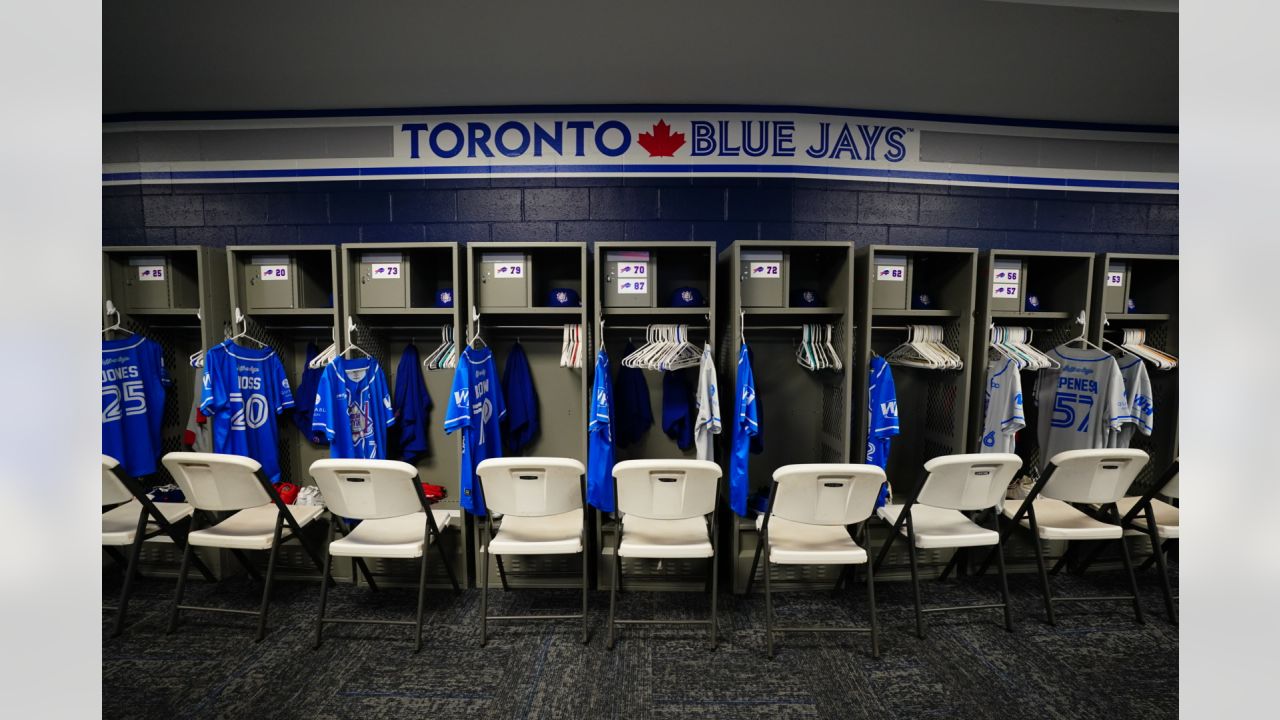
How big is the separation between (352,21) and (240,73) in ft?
3.01

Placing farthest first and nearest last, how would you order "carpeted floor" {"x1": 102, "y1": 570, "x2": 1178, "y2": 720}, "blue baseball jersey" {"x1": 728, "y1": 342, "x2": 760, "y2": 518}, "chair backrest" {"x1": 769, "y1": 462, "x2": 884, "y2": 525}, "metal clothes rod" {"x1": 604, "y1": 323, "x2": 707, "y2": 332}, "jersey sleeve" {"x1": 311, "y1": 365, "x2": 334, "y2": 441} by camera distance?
"metal clothes rod" {"x1": 604, "y1": 323, "x2": 707, "y2": 332}, "jersey sleeve" {"x1": 311, "y1": 365, "x2": 334, "y2": 441}, "blue baseball jersey" {"x1": 728, "y1": 342, "x2": 760, "y2": 518}, "chair backrest" {"x1": 769, "y1": 462, "x2": 884, "y2": 525}, "carpeted floor" {"x1": 102, "y1": 570, "x2": 1178, "y2": 720}

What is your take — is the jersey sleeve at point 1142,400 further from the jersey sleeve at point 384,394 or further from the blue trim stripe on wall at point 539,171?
the jersey sleeve at point 384,394

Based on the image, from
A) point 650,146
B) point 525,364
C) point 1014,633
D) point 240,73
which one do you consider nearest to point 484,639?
point 525,364

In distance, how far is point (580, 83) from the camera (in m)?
3.00

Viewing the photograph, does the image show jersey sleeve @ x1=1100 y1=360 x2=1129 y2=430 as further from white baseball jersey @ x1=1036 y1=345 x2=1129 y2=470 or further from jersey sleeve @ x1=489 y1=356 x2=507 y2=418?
jersey sleeve @ x1=489 y1=356 x2=507 y2=418

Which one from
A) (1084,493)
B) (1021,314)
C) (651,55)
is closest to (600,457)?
(651,55)

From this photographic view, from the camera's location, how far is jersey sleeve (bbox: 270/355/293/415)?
3.07 metres

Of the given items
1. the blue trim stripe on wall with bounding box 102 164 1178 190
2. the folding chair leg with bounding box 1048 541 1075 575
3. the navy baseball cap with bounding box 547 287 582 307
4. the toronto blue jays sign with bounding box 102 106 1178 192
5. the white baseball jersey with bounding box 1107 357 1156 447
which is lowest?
the folding chair leg with bounding box 1048 541 1075 575

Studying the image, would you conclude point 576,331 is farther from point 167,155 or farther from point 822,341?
point 167,155

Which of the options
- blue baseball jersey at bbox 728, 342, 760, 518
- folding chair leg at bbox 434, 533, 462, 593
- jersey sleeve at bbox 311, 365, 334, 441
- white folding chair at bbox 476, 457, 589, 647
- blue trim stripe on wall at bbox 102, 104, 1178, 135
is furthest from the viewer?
blue trim stripe on wall at bbox 102, 104, 1178, 135

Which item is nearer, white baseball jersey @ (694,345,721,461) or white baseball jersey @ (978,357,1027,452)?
white baseball jersey @ (694,345,721,461)

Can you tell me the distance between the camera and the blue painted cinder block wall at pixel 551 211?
10.9 ft

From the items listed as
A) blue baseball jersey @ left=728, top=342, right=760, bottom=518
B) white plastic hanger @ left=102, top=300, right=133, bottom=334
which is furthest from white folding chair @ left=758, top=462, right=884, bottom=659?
white plastic hanger @ left=102, top=300, right=133, bottom=334

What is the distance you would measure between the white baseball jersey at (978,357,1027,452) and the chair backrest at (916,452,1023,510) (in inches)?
22.1
